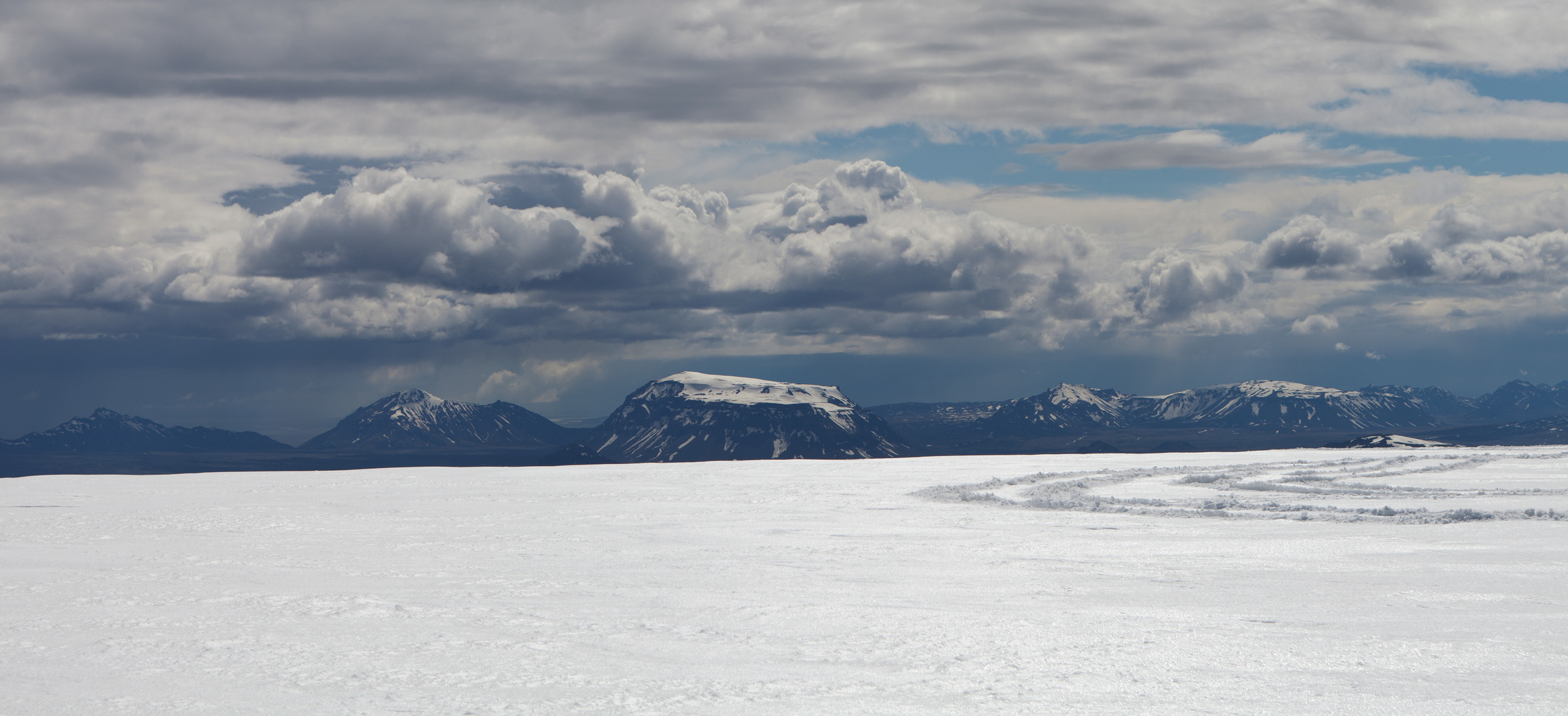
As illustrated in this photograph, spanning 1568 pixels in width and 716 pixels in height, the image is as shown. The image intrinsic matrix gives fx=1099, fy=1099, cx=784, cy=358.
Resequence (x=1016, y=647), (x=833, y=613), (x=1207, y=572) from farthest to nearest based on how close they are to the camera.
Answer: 1. (x=1207, y=572)
2. (x=833, y=613)
3. (x=1016, y=647)

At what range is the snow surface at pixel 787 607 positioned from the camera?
12.8 metres

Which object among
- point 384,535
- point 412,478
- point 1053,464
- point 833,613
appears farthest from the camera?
point 1053,464

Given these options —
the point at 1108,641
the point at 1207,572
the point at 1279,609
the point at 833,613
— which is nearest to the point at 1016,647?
the point at 1108,641

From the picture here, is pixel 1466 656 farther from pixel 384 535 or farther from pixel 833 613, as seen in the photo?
pixel 384 535

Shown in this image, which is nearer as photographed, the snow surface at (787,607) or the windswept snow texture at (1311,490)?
the snow surface at (787,607)

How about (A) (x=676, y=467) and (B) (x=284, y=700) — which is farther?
(A) (x=676, y=467)

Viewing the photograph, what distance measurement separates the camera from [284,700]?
12562 mm

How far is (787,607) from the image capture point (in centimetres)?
1789

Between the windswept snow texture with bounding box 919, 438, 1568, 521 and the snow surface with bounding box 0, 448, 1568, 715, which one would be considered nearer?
the snow surface with bounding box 0, 448, 1568, 715

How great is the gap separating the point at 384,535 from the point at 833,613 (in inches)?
594

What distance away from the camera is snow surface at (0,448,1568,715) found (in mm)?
12844

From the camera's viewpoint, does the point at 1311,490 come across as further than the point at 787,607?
Yes

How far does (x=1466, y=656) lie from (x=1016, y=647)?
574 centimetres

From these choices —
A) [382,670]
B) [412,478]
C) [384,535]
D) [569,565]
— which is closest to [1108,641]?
[382,670]
